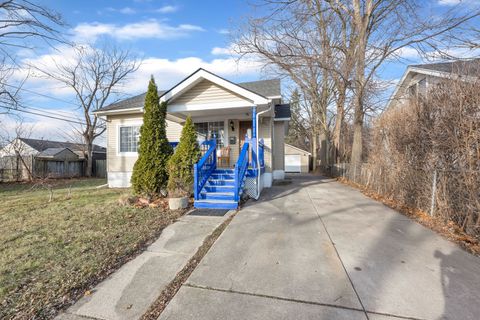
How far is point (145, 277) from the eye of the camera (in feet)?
9.19

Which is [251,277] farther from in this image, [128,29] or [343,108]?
[343,108]

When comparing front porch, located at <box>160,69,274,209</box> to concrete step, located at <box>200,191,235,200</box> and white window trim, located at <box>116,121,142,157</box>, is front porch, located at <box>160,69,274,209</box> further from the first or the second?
white window trim, located at <box>116,121,142,157</box>

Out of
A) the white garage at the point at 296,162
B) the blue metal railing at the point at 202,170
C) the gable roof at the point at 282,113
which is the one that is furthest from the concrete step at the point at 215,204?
the white garage at the point at 296,162

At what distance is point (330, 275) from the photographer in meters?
2.80

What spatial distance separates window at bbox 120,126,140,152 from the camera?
1052 cm

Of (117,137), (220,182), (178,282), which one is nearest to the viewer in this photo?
(178,282)

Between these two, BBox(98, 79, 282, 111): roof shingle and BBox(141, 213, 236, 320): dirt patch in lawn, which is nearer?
BBox(141, 213, 236, 320): dirt patch in lawn

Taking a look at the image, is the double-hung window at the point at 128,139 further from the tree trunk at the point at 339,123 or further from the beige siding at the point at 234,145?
the tree trunk at the point at 339,123

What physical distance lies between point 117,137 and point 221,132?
5.12 m

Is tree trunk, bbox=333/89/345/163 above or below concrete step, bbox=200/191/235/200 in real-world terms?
above

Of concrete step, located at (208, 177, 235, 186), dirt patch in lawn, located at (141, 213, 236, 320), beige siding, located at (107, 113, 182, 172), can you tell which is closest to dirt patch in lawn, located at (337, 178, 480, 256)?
dirt patch in lawn, located at (141, 213, 236, 320)

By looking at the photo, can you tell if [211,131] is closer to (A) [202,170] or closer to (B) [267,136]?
(B) [267,136]

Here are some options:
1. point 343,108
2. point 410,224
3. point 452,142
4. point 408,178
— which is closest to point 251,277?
point 410,224

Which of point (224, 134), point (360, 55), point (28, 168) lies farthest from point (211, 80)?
point (28, 168)
